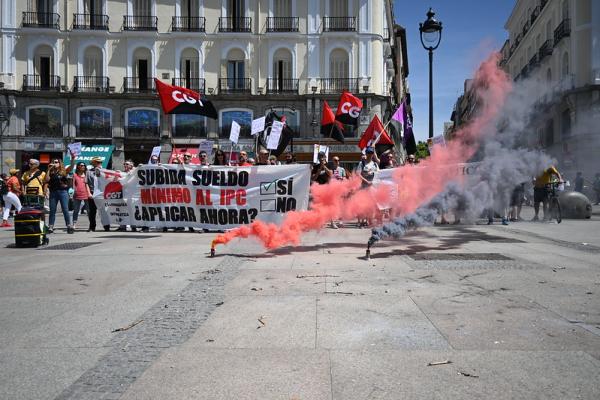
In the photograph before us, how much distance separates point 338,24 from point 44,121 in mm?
23038


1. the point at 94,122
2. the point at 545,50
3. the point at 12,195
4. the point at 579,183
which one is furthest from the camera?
the point at 94,122

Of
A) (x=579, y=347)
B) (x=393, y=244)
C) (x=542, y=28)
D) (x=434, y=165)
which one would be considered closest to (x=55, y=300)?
(x=579, y=347)

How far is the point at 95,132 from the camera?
36375 millimetres

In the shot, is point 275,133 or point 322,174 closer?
point 322,174

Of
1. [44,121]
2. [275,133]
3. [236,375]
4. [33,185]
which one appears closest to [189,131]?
[44,121]

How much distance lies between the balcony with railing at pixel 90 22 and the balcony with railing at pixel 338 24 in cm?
1644

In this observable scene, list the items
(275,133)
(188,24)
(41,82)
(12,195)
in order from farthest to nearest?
(188,24), (41,82), (275,133), (12,195)

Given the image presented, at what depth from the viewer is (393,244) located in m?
9.55

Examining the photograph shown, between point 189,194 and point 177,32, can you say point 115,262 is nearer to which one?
point 189,194

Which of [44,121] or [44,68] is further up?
[44,68]

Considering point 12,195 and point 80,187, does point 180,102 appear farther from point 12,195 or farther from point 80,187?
point 12,195

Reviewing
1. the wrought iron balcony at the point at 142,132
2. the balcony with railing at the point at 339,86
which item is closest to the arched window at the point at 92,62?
the wrought iron balcony at the point at 142,132

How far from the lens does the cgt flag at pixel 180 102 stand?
13.6 meters

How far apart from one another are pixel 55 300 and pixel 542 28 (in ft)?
62.6
